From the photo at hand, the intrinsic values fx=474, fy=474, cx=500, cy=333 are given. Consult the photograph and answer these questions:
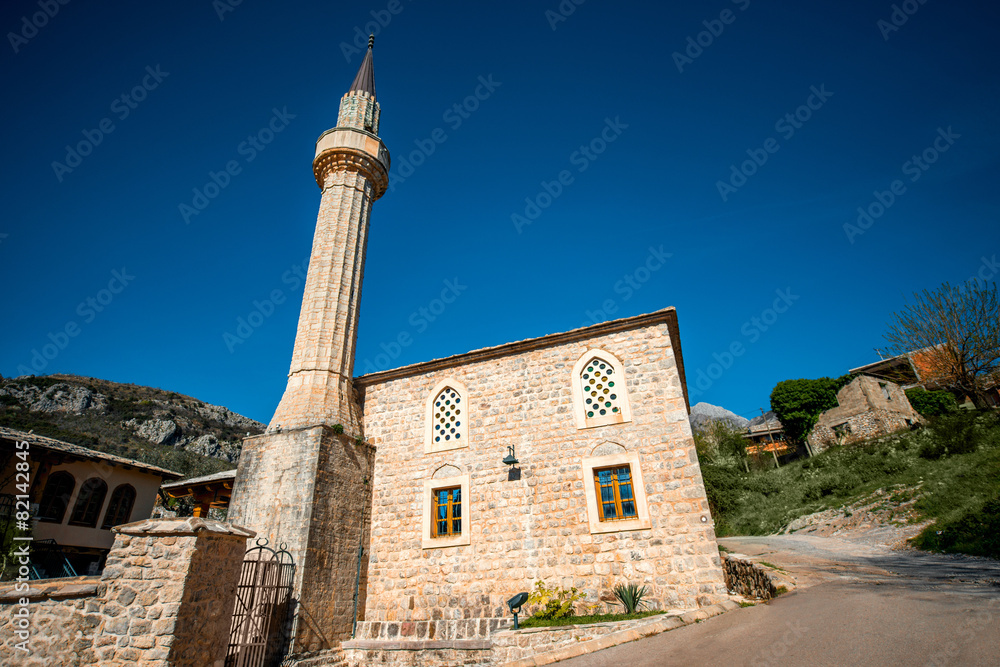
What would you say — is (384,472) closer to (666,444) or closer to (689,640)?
(666,444)

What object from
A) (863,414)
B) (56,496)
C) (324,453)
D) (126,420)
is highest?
(126,420)

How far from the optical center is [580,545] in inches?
365

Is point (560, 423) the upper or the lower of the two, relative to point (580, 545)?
upper

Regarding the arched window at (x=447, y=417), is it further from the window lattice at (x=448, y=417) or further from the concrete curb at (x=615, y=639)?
the concrete curb at (x=615, y=639)

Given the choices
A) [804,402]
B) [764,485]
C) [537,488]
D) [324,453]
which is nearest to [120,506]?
[324,453]

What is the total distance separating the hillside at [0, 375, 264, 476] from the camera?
2959 cm

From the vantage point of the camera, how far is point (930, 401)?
86.0ft

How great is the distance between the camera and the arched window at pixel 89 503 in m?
13.4

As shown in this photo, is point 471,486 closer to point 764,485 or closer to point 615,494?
point 615,494

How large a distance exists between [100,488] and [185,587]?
37.6ft

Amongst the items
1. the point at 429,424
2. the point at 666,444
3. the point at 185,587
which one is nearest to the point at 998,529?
the point at 666,444

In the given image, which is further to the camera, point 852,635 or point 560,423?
point 560,423

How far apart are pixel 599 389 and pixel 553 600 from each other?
425 centimetres

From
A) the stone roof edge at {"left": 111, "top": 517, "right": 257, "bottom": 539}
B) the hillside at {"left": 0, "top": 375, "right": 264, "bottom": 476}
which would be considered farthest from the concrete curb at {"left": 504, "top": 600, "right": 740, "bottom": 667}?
the hillside at {"left": 0, "top": 375, "right": 264, "bottom": 476}
